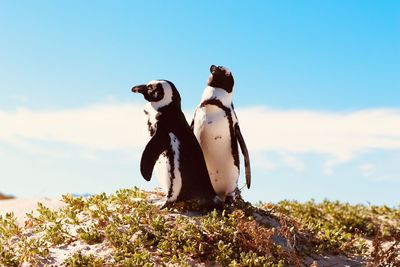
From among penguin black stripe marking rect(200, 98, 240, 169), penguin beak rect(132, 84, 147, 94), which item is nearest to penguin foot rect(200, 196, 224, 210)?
penguin black stripe marking rect(200, 98, 240, 169)

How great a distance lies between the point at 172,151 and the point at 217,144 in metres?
0.69

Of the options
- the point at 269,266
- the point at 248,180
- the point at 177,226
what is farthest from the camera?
the point at 248,180

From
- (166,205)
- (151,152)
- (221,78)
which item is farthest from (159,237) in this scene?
(221,78)

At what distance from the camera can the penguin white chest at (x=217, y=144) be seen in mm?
6938

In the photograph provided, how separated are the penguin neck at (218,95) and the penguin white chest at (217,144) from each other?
10 centimetres

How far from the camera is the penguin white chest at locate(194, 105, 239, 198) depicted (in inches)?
273

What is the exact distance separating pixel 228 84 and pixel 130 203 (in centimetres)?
176

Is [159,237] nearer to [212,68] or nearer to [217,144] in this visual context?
[217,144]

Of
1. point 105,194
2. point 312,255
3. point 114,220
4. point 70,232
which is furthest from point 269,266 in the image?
point 105,194

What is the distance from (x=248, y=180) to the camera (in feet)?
23.9

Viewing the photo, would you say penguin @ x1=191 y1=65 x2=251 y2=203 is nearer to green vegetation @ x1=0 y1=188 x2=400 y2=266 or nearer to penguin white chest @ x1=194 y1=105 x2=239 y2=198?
penguin white chest @ x1=194 y1=105 x2=239 y2=198

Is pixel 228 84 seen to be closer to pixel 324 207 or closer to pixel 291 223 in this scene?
pixel 291 223

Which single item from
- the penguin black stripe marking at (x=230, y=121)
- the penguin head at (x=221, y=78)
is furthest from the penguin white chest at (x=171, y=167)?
the penguin head at (x=221, y=78)

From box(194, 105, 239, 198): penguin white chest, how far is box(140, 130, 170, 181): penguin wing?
65cm
